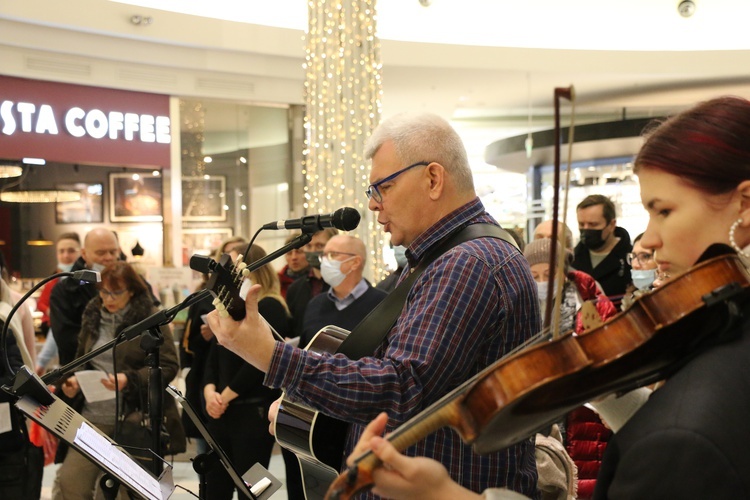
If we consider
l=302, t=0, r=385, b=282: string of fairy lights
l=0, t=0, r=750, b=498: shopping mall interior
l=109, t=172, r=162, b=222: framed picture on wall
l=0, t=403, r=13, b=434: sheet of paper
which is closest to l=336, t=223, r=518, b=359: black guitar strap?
l=0, t=403, r=13, b=434: sheet of paper

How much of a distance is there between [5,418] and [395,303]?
2.43m

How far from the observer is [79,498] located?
458cm

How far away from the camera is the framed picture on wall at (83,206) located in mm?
9461

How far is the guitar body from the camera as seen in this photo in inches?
97.3

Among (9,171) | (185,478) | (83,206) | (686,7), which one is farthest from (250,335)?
(686,7)

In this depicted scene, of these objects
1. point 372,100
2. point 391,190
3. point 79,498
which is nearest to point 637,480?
point 391,190

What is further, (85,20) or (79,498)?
(85,20)

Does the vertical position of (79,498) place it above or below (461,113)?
below

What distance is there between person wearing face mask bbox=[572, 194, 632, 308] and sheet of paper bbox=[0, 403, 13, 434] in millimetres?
3691

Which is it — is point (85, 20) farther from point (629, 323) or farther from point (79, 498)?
point (629, 323)

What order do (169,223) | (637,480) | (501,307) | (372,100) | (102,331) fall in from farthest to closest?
(169,223) → (372,100) → (102,331) → (501,307) → (637,480)

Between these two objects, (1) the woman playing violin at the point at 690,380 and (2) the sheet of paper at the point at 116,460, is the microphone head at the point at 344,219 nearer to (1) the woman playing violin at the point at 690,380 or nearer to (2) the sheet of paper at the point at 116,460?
(2) the sheet of paper at the point at 116,460

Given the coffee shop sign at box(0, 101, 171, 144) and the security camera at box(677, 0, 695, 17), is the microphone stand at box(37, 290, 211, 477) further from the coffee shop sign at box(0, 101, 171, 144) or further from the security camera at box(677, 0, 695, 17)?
the security camera at box(677, 0, 695, 17)

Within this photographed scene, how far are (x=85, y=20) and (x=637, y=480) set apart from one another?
906 centimetres
